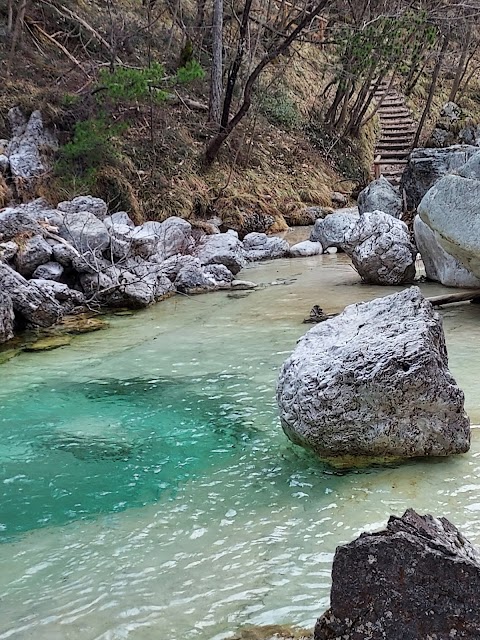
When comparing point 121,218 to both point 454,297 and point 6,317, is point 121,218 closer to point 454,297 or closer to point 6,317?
point 6,317

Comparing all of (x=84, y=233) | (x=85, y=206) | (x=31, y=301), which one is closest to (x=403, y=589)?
(x=31, y=301)

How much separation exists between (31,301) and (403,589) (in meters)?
6.03

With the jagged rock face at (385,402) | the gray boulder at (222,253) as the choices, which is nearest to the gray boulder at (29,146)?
the gray boulder at (222,253)

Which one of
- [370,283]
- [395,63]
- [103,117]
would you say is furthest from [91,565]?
[395,63]

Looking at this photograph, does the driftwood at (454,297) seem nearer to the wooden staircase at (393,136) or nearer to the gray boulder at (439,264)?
the gray boulder at (439,264)

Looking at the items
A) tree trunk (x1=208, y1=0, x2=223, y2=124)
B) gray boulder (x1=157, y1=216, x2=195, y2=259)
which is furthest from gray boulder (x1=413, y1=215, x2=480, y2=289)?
tree trunk (x1=208, y1=0, x2=223, y2=124)

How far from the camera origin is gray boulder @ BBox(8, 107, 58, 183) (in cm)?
1130

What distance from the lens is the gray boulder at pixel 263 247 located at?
12148 millimetres

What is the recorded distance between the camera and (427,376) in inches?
138

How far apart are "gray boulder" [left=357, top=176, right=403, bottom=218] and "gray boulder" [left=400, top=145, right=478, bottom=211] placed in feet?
0.79

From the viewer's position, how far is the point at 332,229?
41.6 ft

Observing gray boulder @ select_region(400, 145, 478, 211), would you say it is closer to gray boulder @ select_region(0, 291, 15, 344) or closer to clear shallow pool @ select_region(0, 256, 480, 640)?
clear shallow pool @ select_region(0, 256, 480, 640)

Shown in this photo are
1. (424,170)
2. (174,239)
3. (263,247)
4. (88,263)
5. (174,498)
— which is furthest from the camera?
(424,170)

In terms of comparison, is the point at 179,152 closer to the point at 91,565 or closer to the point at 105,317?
the point at 105,317
